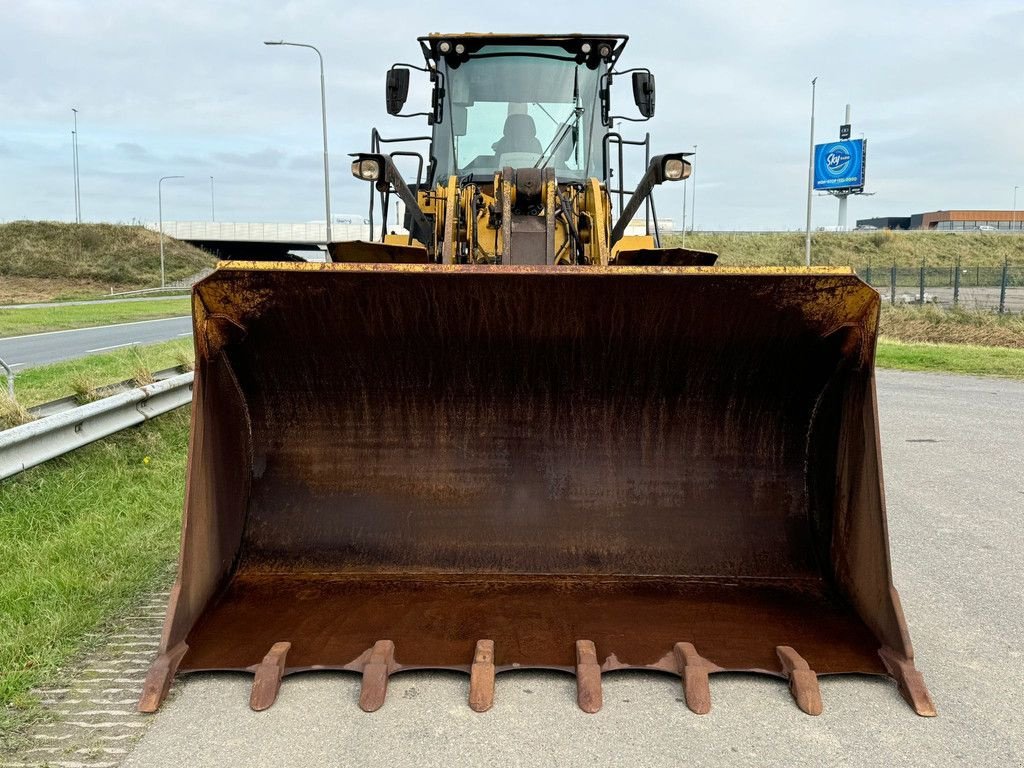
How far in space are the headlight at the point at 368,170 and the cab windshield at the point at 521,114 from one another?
1.01 metres

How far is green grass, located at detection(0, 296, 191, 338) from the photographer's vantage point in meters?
20.4

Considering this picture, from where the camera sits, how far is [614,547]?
3826 millimetres

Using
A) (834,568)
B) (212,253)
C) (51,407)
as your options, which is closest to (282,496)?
(834,568)

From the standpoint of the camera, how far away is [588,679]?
299 cm

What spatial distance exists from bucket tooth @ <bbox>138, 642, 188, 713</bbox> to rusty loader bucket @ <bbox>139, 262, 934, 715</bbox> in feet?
0.03

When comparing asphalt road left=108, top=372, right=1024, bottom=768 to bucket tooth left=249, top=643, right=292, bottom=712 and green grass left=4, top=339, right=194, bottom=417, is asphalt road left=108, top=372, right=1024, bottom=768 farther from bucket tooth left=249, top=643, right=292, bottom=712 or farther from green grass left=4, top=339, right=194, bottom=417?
green grass left=4, top=339, right=194, bottom=417

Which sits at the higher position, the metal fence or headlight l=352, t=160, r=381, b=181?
headlight l=352, t=160, r=381, b=181

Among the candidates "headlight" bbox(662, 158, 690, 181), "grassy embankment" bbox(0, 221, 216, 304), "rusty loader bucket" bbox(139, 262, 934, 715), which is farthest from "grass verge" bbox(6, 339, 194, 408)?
"grassy embankment" bbox(0, 221, 216, 304)

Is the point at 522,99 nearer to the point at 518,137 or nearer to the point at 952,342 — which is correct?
the point at 518,137

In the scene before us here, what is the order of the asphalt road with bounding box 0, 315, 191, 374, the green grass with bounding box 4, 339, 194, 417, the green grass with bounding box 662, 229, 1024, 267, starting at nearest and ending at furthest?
the green grass with bounding box 4, 339, 194, 417, the asphalt road with bounding box 0, 315, 191, 374, the green grass with bounding box 662, 229, 1024, 267

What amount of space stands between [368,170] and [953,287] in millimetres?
31729

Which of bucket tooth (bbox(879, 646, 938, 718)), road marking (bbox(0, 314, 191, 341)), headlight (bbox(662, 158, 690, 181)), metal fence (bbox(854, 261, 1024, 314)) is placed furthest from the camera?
metal fence (bbox(854, 261, 1024, 314))

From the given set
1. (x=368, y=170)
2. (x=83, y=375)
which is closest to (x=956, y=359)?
(x=368, y=170)

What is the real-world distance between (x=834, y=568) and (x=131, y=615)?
2.88m
